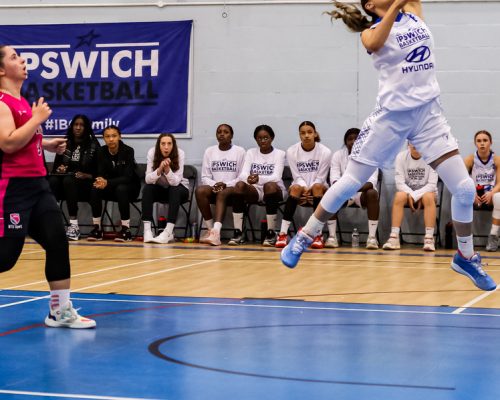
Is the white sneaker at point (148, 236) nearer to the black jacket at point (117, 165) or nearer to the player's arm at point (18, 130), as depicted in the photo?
the black jacket at point (117, 165)

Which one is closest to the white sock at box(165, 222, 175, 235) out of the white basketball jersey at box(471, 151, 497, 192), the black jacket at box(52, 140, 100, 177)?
the black jacket at box(52, 140, 100, 177)

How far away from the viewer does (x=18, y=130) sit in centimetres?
443

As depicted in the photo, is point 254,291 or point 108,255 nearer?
point 254,291

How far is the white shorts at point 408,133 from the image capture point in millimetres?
4977

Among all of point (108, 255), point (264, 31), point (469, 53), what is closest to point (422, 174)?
point (469, 53)

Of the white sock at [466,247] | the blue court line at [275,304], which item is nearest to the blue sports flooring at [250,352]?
the blue court line at [275,304]

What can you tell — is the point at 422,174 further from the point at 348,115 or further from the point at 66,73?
the point at 66,73

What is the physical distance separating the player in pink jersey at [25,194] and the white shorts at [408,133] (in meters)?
1.75

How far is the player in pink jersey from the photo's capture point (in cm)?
446

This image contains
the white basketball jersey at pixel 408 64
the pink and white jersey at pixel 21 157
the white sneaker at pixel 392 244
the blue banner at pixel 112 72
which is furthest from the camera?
the blue banner at pixel 112 72

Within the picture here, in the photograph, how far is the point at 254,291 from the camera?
6.52 meters

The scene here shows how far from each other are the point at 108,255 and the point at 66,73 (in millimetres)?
4450

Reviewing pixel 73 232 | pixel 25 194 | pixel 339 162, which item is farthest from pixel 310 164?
pixel 25 194

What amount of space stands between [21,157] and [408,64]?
219 cm
